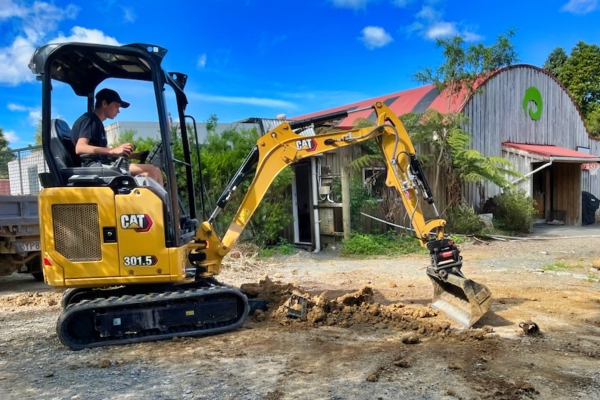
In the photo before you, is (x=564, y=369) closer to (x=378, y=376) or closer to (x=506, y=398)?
(x=506, y=398)

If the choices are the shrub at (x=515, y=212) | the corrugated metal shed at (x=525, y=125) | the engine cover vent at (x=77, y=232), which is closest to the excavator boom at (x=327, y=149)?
the engine cover vent at (x=77, y=232)

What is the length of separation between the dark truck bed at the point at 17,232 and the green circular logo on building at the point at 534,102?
1644cm

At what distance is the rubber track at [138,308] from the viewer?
4797 millimetres

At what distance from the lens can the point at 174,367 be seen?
435 cm

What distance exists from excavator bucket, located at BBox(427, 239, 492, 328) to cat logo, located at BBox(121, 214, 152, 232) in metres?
3.18

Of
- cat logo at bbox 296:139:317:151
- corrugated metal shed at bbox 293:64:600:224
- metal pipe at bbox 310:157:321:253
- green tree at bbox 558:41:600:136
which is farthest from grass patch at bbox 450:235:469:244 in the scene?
green tree at bbox 558:41:600:136

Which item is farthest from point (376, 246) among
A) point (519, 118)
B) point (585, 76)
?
point (585, 76)

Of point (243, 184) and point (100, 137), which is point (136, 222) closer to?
point (100, 137)

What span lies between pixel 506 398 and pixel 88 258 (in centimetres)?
389

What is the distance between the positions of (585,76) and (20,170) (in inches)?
1271

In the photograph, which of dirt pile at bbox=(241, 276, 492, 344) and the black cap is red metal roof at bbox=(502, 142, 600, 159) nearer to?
dirt pile at bbox=(241, 276, 492, 344)

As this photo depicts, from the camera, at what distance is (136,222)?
15.7ft

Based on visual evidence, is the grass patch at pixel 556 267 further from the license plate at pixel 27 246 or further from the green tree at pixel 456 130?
the license plate at pixel 27 246

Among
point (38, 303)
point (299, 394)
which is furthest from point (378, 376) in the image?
point (38, 303)
